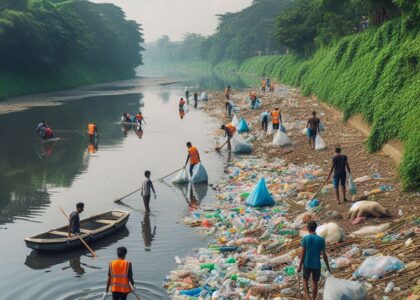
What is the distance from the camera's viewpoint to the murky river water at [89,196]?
37.2 ft

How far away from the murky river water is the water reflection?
1.1 inches

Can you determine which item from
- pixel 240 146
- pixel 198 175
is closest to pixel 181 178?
pixel 198 175

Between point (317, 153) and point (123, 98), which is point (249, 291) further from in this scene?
point (123, 98)

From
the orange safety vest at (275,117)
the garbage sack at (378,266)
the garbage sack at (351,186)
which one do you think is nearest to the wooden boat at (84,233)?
the garbage sack at (351,186)

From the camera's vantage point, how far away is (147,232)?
14.4 meters

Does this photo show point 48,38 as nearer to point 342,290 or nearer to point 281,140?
point 281,140

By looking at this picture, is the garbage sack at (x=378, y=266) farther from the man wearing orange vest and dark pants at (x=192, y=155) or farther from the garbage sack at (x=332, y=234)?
the man wearing orange vest and dark pants at (x=192, y=155)

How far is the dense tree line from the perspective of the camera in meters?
58.6

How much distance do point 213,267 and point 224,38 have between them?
482 ft

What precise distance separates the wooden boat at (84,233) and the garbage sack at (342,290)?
7141mm

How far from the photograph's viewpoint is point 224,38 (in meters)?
153

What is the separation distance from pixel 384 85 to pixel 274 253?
12031mm

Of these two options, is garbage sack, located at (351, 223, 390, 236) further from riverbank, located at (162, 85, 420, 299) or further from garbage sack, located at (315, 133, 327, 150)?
garbage sack, located at (315, 133, 327, 150)

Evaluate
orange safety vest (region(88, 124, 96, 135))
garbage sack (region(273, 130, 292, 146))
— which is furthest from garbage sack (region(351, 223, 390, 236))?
orange safety vest (region(88, 124, 96, 135))
